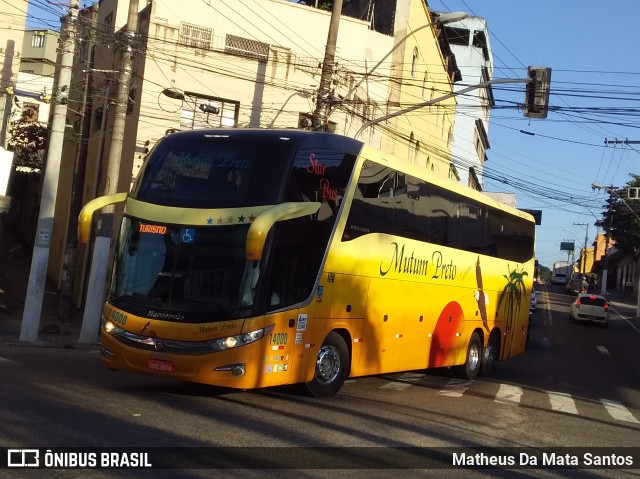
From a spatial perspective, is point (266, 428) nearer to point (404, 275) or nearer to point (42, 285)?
point (404, 275)

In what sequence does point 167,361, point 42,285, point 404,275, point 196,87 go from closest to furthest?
point 167,361
point 404,275
point 42,285
point 196,87

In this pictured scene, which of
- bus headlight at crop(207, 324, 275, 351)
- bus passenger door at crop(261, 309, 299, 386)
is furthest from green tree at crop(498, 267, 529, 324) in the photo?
bus headlight at crop(207, 324, 275, 351)

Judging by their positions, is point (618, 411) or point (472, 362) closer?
point (618, 411)

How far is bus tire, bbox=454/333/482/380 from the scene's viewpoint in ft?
55.4

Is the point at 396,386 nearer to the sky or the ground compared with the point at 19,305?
nearer to the sky

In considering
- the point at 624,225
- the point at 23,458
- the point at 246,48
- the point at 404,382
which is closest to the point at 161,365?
the point at 23,458

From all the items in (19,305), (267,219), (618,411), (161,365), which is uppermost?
(267,219)

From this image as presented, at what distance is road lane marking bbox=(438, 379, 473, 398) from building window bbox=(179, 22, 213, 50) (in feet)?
48.4

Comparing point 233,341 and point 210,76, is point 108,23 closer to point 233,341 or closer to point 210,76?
point 210,76

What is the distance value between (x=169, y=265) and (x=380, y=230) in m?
3.74

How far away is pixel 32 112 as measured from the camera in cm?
3450

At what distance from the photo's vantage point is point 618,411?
44.6 feet

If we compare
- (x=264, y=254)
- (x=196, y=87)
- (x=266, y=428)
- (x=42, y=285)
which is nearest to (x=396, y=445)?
(x=266, y=428)

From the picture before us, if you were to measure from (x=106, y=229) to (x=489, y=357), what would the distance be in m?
9.52
